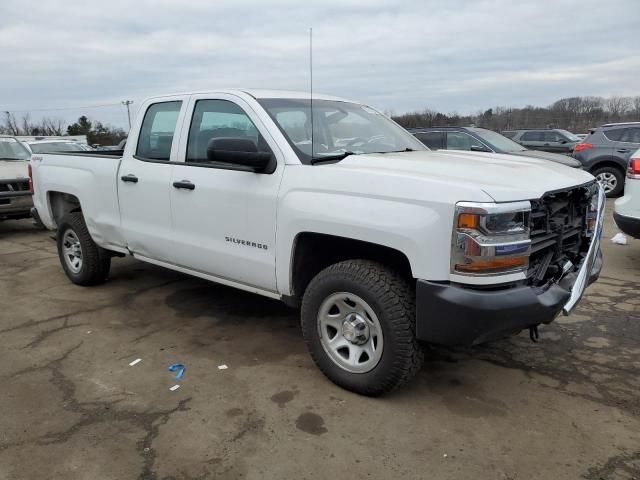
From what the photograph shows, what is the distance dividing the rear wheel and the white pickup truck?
9354 millimetres

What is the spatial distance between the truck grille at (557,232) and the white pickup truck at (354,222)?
12mm

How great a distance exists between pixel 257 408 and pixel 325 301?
0.77 m

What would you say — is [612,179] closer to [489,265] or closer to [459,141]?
[459,141]

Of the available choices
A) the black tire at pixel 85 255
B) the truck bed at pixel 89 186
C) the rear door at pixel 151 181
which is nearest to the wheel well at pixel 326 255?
the rear door at pixel 151 181

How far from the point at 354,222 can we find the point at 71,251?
406 centimetres

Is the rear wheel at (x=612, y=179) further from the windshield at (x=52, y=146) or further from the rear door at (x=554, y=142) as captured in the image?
the windshield at (x=52, y=146)

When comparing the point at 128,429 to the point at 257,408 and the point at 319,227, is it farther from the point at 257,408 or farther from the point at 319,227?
the point at 319,227

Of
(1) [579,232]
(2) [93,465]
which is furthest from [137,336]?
(1) [579,232]

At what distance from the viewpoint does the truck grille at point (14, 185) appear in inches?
354

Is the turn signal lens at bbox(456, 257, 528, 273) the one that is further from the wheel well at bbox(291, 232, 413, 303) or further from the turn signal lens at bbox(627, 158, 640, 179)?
the turn signal lens at bbox(627, 158, 640, 179)

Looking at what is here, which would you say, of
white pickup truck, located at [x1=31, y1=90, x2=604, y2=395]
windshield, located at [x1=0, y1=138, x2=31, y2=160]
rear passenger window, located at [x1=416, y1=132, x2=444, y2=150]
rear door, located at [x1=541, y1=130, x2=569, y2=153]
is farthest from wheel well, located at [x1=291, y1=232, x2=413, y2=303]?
rear door, located at [x1=541, y1=130, x2=569, y2=153]

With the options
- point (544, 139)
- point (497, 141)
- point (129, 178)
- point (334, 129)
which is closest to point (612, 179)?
point (497, 141)

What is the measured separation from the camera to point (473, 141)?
1046cm

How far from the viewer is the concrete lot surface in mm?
2729
